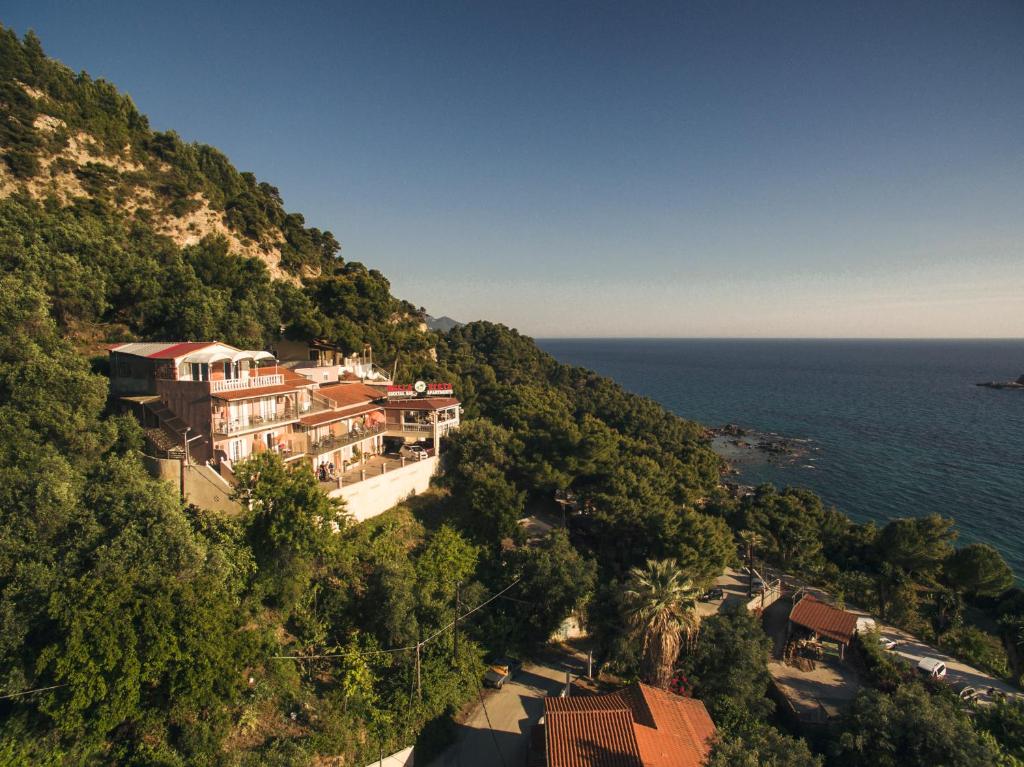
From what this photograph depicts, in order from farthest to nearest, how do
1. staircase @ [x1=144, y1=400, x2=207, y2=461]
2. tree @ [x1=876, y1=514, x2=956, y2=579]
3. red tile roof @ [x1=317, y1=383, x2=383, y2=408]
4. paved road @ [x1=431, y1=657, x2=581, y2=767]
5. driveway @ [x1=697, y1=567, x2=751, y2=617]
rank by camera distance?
red tile roof @ [x1=317, y1=383, x2=383, y2=408], tree @ [x1=876, y1=514, x2=956, y2=579], driveway @ [x1=697, y1=567, x2=751, y2=617], staircase @ [x1=144, y1=400, x2=207, y2=461], paved road @ [x1=431, y1=657, x2=581, y2=767]

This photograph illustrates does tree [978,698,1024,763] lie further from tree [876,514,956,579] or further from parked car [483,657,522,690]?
parked car [483,657,522,690]

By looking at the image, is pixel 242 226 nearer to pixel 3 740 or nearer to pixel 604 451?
pixel 604 451

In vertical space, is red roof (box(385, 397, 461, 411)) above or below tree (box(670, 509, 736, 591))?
above

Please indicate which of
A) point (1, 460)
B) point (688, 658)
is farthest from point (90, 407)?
point (688, 658)

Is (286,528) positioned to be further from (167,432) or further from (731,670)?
(731,670)

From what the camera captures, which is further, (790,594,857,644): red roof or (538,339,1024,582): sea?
(538,339,1024,582): sea

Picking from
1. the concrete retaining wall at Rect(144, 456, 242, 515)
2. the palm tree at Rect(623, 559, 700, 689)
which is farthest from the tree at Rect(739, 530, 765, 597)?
the concrete retaining wall at Rect(144, 456, 242, 515)

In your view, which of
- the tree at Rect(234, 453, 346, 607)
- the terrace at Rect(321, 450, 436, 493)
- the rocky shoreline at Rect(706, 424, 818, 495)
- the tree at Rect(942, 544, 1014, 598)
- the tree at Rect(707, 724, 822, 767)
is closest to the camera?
the tree at Rect(707, 724, 822, 767)
